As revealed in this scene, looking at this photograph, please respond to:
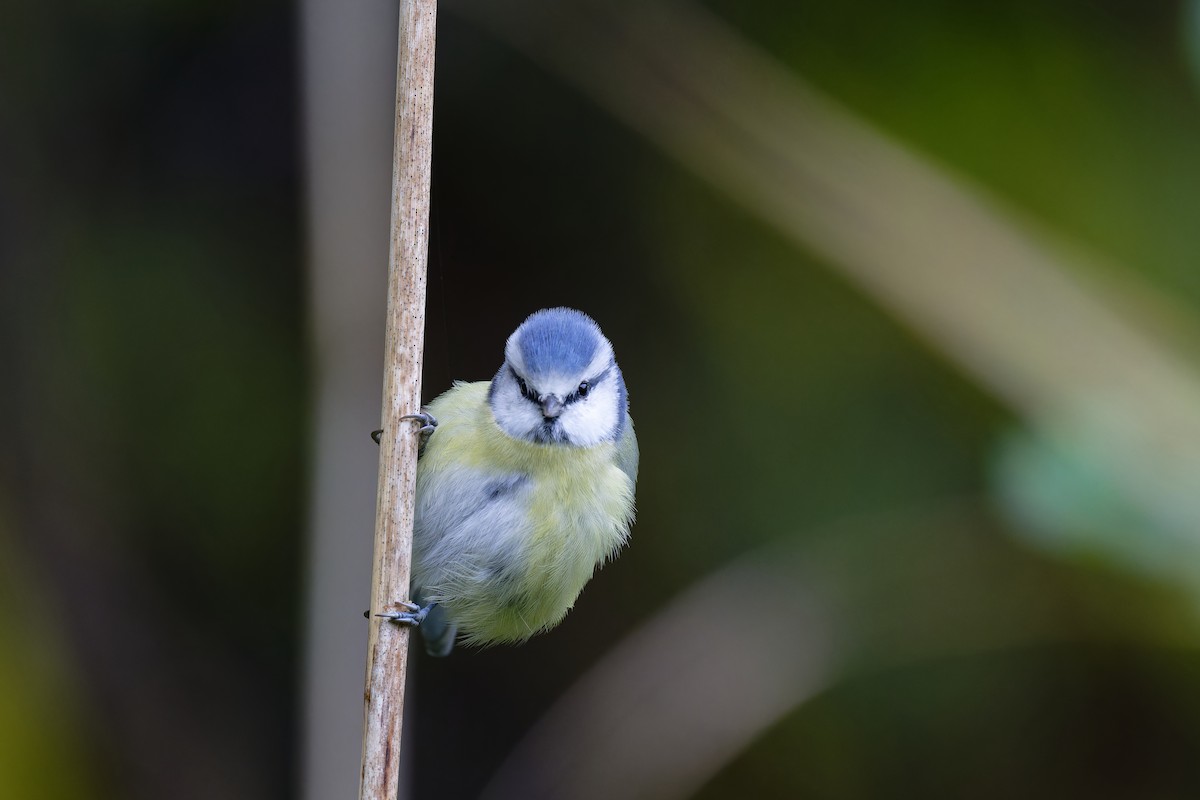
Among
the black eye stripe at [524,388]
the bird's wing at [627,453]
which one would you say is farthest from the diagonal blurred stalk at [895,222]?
the black eye stripe at [524,388]

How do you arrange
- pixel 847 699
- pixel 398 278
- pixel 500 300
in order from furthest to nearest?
pixel 500 300
pixel 847 699
pixel 398 278

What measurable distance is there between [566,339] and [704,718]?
973 mm

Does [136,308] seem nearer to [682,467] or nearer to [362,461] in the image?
[362,461]

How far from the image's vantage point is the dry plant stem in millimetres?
1378

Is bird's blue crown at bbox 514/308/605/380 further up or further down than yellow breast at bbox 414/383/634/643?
further up

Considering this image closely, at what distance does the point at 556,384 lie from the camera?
5.90ft

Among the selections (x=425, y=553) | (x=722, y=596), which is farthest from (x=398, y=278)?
(x=722, y=596)

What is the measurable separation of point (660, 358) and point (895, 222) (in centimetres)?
72

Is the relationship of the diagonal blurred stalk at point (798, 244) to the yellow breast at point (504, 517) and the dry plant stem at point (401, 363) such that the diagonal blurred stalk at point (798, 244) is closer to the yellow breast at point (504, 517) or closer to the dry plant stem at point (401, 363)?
the yellow breast at point (504, 517)

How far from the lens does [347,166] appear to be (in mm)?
2219

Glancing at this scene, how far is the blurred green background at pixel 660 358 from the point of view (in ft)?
7.30

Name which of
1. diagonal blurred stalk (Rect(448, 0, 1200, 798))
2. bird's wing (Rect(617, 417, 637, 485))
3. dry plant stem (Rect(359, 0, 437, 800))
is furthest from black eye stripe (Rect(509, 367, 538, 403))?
diagonal blurred stalk (Rect(448, 0, 1200, 798))

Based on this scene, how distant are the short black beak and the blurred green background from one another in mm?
449

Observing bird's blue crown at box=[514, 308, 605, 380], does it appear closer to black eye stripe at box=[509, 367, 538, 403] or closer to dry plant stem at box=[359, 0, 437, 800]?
black eye stripe at box=[509, 367, 538, 403]
